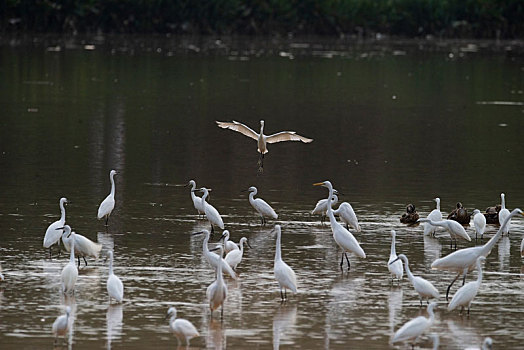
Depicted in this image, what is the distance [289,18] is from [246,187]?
5574cm

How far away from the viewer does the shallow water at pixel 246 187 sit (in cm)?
1145

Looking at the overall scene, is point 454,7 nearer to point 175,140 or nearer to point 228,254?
point 175,140

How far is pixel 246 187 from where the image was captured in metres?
→ 19.4

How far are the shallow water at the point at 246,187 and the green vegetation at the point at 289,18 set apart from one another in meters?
25.6

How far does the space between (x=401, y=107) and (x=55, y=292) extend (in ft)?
77.4

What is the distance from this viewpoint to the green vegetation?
69.7m

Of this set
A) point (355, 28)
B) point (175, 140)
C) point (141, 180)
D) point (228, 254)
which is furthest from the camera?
point (355, 28)

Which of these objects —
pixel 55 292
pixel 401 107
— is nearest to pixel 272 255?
pixel 55 292

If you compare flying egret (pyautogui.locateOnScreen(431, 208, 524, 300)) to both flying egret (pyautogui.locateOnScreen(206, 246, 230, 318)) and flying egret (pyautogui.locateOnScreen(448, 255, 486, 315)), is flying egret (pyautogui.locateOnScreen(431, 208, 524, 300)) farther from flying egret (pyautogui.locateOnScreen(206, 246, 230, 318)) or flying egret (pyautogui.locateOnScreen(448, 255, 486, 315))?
flying egret (pyautogui.locateOnScreen(206, 246, 230, 318))

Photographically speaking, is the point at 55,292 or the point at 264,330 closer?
the point at 264,330

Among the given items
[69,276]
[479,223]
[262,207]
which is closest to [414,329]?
[69,276]

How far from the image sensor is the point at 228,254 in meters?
13.1

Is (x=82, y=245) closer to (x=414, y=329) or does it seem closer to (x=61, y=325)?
(x=61, y=325)

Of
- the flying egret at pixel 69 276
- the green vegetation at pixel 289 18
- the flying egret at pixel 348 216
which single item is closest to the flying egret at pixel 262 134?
the flying egret at pixel 348 216
